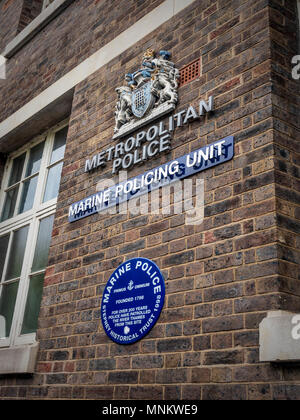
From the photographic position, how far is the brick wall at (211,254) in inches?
109

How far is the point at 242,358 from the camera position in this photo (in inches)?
106

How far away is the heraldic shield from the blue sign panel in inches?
24.3

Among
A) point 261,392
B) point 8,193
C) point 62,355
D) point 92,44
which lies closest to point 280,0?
point 92,44

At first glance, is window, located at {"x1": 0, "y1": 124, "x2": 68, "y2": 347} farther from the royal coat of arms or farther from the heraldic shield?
the heraldic shield

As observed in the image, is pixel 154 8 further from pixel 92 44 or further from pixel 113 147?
pixel 113 147

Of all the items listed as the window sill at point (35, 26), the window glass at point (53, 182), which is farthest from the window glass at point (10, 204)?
the window sill at point (35, 26)

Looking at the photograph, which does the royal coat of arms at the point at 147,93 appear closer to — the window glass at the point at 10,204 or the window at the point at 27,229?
the window at the point at 27,229

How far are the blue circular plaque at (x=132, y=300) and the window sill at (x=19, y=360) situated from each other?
91 cm

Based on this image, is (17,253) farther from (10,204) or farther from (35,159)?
(35,159)

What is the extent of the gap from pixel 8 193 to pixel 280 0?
14.2 feet

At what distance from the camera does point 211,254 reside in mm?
3115

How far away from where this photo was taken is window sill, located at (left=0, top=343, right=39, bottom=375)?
13.6 ft

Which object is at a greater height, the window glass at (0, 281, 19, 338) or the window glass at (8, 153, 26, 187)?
the window glass at (8, 153, 26, 187)

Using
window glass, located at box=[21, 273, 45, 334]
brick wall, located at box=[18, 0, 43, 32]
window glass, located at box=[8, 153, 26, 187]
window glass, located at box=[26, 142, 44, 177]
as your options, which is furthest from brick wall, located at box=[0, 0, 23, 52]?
window glass, located at box=[21, 273, 45, 334]
